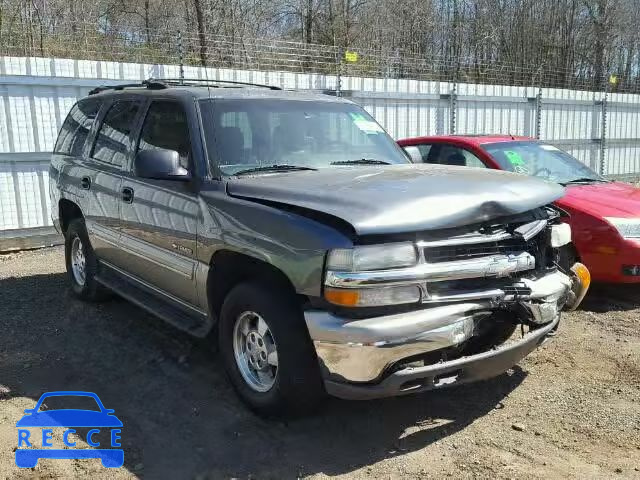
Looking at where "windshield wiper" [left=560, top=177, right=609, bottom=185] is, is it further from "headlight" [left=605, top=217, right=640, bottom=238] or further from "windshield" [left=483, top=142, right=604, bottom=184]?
"headlight" [left=605, top=217, right=640, bottom=238]

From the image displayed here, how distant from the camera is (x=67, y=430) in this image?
365cm

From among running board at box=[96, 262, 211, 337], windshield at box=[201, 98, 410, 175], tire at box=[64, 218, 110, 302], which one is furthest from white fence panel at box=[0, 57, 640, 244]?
windshield at box=[201, 98, 410, 175]

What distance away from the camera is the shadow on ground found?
3.31m

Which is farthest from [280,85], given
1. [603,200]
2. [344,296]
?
[344,296]

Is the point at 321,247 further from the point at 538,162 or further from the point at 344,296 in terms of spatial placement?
the point at 538,162

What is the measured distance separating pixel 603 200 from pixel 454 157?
5.56 feet

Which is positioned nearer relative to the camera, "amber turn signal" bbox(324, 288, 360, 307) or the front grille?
"amber turn signal" bbox(324, 288, 360, 307)

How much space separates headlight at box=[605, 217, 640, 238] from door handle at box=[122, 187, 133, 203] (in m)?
4.22

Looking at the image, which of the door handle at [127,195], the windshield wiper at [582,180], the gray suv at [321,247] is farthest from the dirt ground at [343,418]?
the windshield wiper at [582,180]

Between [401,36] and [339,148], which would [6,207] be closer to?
[339,148]

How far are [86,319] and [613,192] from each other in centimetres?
540

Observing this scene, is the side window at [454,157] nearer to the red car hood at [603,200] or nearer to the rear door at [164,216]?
the red car hood at [603,200]

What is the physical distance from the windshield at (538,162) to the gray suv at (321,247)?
2.35 metres

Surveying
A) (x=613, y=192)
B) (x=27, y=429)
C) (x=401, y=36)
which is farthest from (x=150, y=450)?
(x=401, y=36)
